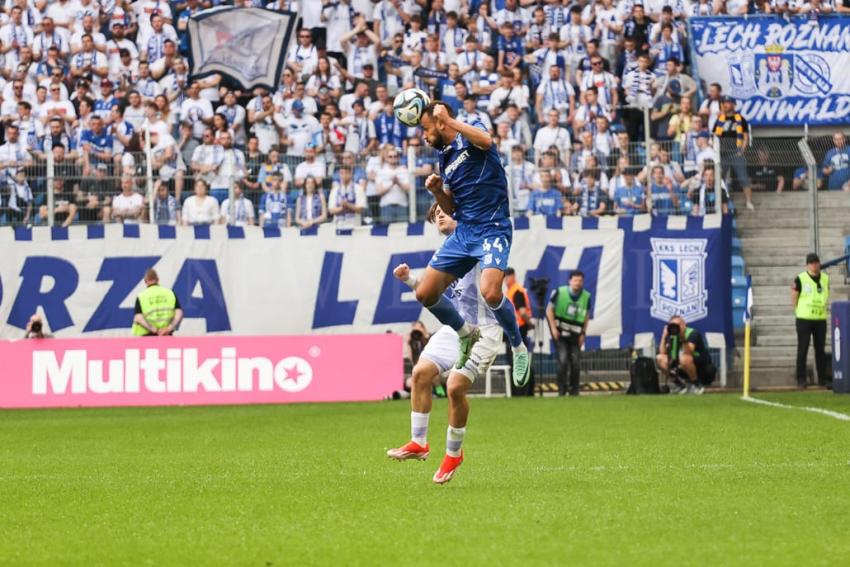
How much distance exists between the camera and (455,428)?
10586 mm

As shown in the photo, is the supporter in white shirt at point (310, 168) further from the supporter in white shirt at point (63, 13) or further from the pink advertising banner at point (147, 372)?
the supporter in white shirt at point (63, 13)

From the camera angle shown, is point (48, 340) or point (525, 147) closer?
point (48, 340)

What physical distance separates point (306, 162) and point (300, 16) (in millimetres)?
6382

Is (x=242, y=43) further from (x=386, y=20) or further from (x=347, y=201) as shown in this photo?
(x=347, y=201)

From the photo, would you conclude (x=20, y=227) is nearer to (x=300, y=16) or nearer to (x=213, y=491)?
(x=300, y=16)

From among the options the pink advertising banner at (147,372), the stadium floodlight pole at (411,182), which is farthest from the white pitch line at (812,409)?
the pink advertising banner at (147,372)

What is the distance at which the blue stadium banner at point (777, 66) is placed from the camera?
2941 centimetres

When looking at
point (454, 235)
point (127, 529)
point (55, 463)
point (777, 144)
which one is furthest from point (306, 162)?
point (127, 529)

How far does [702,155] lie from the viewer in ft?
83.4

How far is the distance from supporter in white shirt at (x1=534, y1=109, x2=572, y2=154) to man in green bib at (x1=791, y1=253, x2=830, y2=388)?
485 centimetres

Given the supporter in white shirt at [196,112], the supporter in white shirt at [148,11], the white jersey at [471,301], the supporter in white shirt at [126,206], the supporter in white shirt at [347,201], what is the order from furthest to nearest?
the supporter in white shirt at [148,11], the supporter in white shirt at [196,112], the supporter in white shirt at [347,201], the supporter in white shirt at [126,206], the white jersey at [471,301]

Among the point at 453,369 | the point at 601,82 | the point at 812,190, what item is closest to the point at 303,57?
the point at 601,82

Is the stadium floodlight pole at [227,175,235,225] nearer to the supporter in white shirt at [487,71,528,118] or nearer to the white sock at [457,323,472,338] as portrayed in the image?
the supporter in white shirt at [487,71,528,118]

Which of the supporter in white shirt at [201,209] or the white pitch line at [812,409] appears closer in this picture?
A: the white pitch line at [812,409]
